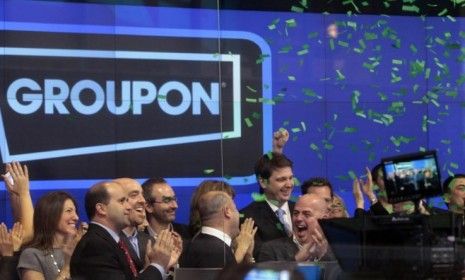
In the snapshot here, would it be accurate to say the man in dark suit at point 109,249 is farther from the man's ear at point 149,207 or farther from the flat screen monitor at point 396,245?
the flat screen monitor at point 396,245

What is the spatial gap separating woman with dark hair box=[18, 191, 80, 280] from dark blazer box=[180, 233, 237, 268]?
1.86 feet

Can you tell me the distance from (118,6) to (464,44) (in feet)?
6.28

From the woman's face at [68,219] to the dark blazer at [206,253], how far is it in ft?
1.89

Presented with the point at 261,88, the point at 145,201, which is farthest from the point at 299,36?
the point at 145,201

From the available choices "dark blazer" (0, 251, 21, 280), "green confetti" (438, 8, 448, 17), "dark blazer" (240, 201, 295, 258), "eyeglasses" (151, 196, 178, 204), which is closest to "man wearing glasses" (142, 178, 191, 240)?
"eyeglasses" (151, 196, 178, 204)

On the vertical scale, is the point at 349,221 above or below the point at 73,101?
below

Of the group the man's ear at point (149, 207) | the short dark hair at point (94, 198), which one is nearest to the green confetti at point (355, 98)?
the man's ear at point (149, 207)

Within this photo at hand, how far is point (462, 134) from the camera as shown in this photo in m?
6.38

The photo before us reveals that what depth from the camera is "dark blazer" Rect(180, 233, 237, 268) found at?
19.2 feet

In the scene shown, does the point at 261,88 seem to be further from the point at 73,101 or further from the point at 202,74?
the point at 73,101

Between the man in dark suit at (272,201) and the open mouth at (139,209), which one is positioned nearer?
the open mouth at (139,209)

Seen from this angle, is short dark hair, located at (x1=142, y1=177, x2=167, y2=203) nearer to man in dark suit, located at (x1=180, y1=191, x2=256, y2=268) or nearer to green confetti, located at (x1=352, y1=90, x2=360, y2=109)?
man in dark suit, located at (x1=180, y1=191, x2=256, y2=268)

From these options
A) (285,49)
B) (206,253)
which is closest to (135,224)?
(206,253)

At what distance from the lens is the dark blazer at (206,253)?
19.2ft
